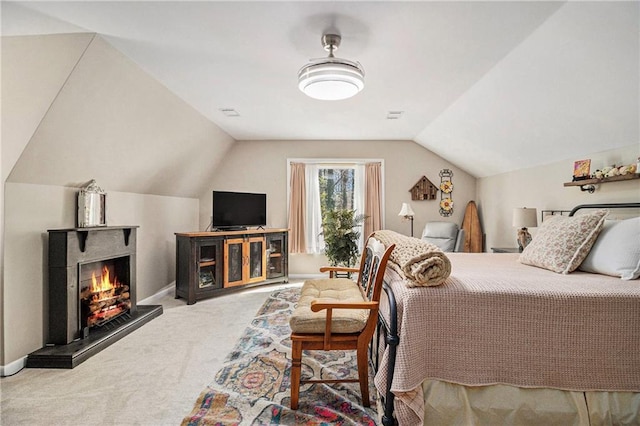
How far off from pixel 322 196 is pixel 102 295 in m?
3.55

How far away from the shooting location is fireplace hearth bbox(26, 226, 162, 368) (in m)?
2.66

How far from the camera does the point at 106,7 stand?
1.94 m

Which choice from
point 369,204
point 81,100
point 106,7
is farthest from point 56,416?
point 369,204

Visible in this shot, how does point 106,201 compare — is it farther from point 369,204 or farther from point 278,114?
point 369,204

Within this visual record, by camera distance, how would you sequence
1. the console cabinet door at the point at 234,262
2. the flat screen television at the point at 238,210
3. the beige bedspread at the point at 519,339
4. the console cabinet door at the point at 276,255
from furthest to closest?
the console cabinet door at the point at 276,255 → the flat screen television at the point at 238,210 → the console cabinet door at the point at 234,262 → the beige bedspread at the point at 519,339

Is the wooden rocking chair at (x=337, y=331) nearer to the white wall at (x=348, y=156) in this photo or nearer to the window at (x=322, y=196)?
the window at (x=322, y=196)

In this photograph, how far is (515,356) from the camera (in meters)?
1.66

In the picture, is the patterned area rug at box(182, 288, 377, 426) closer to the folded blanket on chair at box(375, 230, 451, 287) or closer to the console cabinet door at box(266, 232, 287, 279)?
→ the folded blanket on chair at box(375, 230, 451, 287)

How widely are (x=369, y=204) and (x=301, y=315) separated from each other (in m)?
3.93

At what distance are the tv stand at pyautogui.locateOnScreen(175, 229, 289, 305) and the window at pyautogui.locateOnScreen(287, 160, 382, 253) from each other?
452mm

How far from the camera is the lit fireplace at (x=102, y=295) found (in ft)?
9.65

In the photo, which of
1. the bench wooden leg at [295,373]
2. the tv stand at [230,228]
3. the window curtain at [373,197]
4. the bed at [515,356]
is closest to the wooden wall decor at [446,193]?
the window curtain at [373,197]

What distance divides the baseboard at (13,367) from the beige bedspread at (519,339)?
2686mm

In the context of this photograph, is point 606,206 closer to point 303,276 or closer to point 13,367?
point 303,276
